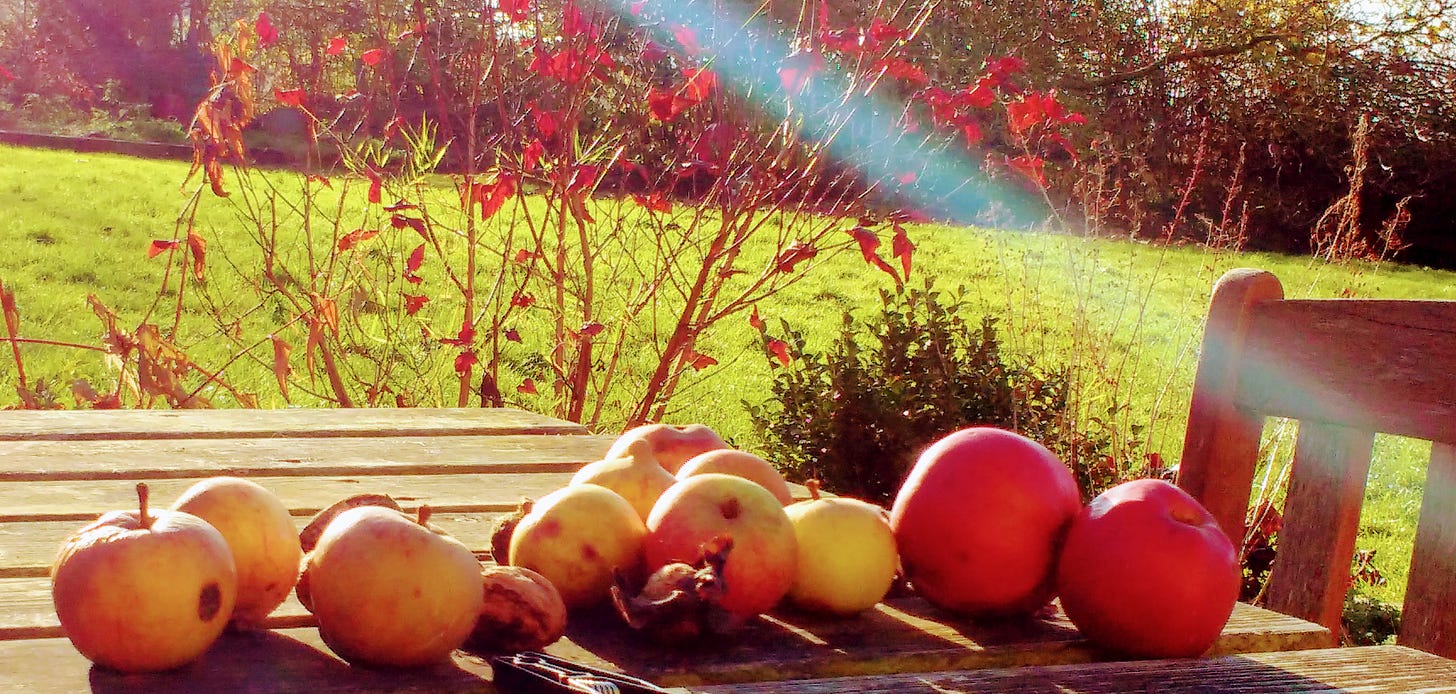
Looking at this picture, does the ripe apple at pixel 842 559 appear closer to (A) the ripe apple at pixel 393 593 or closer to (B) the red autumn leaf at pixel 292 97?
(A) the ripe apple at pixel 393 593

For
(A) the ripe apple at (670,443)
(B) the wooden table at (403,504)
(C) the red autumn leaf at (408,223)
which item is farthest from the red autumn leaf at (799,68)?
(A) the ripe apple at (670,443)

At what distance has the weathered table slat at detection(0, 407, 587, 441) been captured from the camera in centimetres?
188

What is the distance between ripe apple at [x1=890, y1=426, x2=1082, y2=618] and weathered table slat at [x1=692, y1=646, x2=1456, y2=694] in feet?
0.35

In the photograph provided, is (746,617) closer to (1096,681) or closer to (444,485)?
(1096,681)

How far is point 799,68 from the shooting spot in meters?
2.88

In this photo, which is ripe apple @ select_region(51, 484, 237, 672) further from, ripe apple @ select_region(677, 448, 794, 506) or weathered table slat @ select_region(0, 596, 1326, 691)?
ripe apple @ select_region(677, 448, 794, 506)

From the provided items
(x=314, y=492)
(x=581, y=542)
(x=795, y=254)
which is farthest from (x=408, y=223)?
(x=581, y=542)

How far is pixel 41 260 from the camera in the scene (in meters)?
6.47

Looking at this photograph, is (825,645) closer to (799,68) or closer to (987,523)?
(987,523)

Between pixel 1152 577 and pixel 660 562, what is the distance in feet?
→ 1.31

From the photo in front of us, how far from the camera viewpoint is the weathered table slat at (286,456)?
164 cm

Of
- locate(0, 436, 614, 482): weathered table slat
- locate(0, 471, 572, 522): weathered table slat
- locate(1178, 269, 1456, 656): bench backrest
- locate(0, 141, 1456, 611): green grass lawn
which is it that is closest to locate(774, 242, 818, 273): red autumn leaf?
locate(0, 141, 1456, 611): green grass lawn

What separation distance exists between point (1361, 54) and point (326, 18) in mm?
9913

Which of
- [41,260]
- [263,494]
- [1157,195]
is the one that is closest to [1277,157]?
[1157,195]
